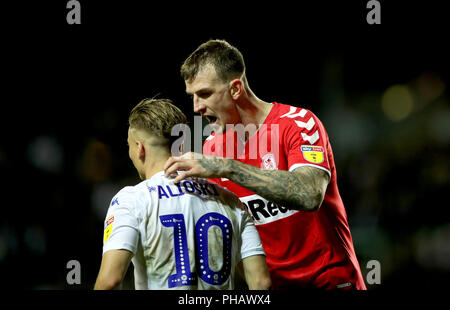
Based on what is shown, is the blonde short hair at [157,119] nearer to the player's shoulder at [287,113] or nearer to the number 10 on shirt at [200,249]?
the number 10 on shirt at [200,249]

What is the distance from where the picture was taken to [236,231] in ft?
6.98

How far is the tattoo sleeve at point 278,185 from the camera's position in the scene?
85.2 inches

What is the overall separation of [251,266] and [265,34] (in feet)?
14.1

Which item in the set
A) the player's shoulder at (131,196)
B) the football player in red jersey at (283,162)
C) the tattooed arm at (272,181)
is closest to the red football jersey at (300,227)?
the football player in red jersey at (283,162)

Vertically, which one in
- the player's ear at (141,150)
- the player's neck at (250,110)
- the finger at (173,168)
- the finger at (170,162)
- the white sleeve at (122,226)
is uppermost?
the player's neck at (250,110)

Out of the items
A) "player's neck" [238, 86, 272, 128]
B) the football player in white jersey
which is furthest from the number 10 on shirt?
"player's neck" [238, 86, 272, 128]

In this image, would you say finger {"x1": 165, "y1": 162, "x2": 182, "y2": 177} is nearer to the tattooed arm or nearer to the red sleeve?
the tattooed arm

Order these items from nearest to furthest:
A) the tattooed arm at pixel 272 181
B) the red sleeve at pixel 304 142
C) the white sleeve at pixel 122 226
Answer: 1. the white sleeve at pixel 122 226
2. the tattooed arm at pixel 272 181
3. the red sleeve at pixel 304 142

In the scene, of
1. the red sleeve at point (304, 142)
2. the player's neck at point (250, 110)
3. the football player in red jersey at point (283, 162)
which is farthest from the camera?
the player's neck at point (250, 110)

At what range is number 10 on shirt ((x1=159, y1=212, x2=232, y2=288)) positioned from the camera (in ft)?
6.34

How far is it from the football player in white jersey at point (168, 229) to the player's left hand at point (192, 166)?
0.09 metres

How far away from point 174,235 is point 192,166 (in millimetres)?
323
